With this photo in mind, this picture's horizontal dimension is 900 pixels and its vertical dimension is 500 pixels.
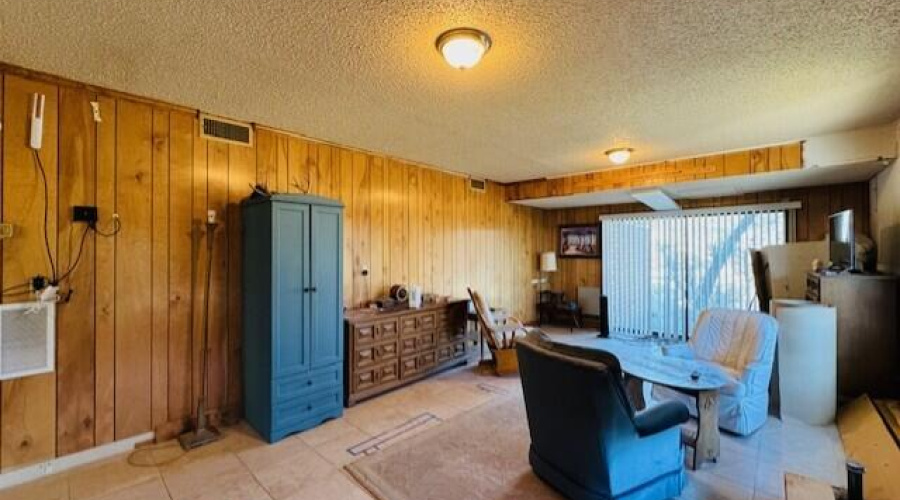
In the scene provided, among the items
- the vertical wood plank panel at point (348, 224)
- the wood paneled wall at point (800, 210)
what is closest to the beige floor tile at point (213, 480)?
the vertical wood plank panel at point (348, 224)

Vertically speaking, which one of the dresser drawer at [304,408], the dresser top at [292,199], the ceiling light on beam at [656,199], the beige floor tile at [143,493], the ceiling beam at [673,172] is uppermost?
the ceiling beam at [673,172]

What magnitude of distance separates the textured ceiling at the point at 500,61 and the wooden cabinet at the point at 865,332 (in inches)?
58.8

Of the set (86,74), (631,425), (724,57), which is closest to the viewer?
(631,425)

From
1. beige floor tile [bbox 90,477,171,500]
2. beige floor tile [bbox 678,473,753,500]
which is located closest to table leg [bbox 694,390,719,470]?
beige floor tile [bbox 678,473,753,500]

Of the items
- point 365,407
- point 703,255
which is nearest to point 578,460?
point 365,407

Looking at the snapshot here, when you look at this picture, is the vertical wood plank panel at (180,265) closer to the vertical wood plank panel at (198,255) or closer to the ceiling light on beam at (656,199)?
the vertical wood plank panel at (198,255)

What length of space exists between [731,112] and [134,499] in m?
5.12

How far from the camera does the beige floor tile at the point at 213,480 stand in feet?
7.63

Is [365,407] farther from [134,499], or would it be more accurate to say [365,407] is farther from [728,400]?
[728,400]

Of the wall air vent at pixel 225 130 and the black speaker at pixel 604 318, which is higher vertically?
the wall air vent at pixel 225 130

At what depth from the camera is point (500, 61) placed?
7.68 feet

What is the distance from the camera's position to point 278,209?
9.96ft

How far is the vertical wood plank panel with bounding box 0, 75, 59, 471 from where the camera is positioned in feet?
7.98

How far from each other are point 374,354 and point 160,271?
6.50ft
